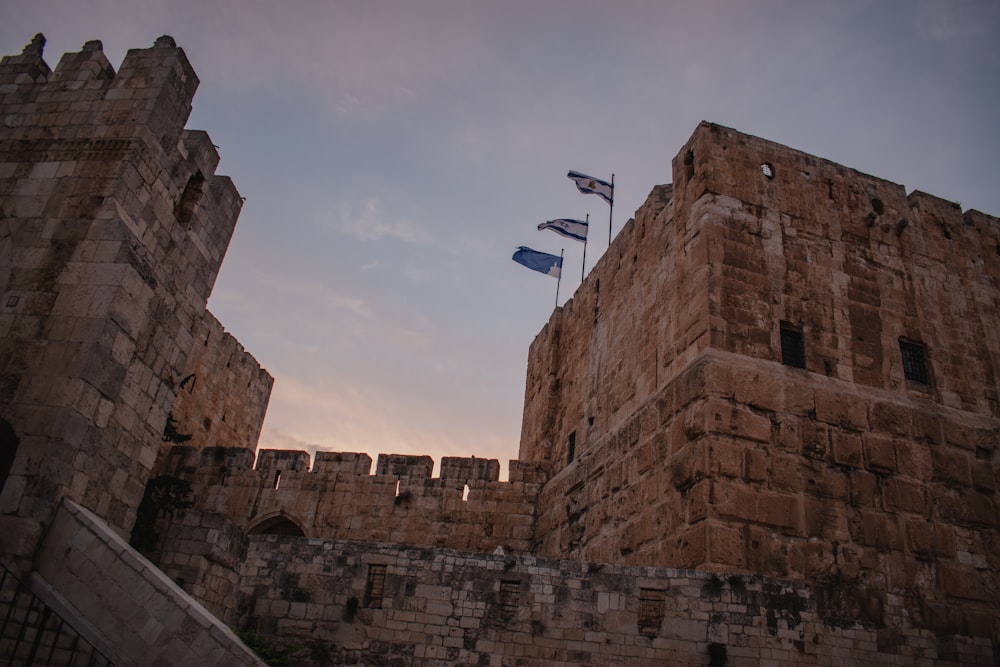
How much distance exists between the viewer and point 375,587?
9.12 meters

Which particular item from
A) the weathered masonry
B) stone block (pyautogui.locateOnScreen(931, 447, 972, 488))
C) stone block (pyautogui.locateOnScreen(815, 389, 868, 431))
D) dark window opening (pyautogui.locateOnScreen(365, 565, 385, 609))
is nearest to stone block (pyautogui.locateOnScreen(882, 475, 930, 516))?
stone block (pyautogui.locateOnScreen(931, 447, 972, 488))

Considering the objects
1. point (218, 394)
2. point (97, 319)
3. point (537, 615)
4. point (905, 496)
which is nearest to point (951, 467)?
point (905, 496)

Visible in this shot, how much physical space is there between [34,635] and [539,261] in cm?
1671

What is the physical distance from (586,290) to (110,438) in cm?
1207

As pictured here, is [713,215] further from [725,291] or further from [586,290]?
[586,290]

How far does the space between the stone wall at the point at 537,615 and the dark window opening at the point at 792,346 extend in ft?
12.2

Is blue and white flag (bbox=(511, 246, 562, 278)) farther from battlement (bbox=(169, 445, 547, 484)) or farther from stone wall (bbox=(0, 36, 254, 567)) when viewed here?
stone wall (bbox=(0, 36, 254, 567))

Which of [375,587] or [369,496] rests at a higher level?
[369,496]

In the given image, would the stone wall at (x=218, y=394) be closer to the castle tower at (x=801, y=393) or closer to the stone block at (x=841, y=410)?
the castle tower at (x=801, y=393)

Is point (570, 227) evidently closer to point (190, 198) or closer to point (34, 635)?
point (190, 198)

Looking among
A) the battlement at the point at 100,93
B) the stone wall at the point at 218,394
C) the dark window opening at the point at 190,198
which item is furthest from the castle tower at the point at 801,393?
the stone wall at the point at 218,394

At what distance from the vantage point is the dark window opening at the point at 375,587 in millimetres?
9000

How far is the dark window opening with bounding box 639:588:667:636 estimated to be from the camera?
8664 mm

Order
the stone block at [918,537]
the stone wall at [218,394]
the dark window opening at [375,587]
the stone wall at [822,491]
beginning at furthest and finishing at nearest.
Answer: the stone wall at [218,394] → the stone block at [918,537] → the stone wall at [822,491] → the dark window opening at [375,587]
